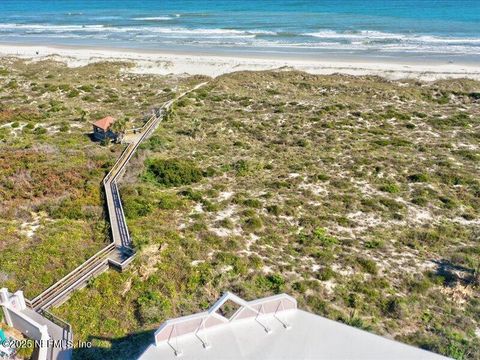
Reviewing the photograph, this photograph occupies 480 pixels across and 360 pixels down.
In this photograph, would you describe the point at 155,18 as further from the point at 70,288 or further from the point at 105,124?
the point at 70,288

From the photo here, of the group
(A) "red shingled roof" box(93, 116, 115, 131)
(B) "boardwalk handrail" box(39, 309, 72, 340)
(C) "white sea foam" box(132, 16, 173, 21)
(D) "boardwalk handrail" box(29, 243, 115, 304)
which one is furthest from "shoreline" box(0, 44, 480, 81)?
(B) "boardwalk handrail" box(39, 309, 72, 340)

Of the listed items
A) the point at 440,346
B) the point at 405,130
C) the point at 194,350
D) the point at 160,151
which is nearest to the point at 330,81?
the point at 405,130

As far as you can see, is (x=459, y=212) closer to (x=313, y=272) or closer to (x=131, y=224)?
(x=313, y=272)

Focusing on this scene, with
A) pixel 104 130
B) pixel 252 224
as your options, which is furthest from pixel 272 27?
pixel 252 224

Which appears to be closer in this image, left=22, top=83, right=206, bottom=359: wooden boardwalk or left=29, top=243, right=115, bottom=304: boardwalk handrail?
left=22, top=83, right=206, bottom=359: wooden boardwalk

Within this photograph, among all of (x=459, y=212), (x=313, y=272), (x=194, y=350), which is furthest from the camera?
(x=459, y=212)

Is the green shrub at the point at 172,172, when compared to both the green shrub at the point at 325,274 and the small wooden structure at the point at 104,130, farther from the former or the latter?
the green shrub at the point at 325,274

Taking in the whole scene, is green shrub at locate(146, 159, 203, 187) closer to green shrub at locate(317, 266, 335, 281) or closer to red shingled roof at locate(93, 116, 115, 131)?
red shingled roof at locate(93, 116, 115, 131)
